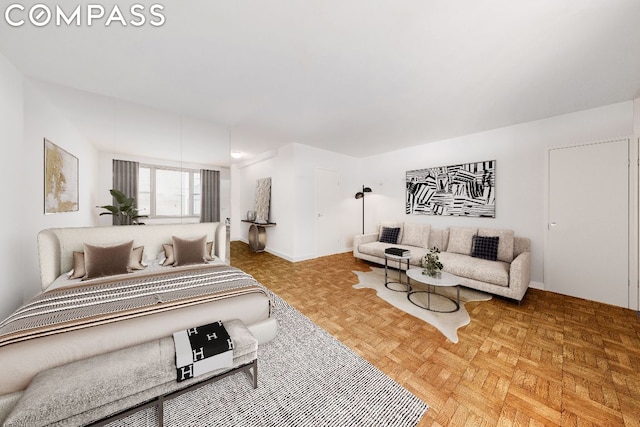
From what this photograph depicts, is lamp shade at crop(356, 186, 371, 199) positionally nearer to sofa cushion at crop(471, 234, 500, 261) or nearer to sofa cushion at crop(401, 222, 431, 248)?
sofa cushion at crop(401, 222, 431, 248)

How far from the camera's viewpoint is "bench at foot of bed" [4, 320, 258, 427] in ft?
3.30

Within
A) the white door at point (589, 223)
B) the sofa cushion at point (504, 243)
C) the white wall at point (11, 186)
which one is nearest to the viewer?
the white wall at point (11, 186)

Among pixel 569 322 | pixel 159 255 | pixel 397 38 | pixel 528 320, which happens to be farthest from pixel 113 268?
pixel 569 322

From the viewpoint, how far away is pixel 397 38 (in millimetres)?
1808

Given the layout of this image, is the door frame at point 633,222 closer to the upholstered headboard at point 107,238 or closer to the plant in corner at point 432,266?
the plant in corner at point 432,266

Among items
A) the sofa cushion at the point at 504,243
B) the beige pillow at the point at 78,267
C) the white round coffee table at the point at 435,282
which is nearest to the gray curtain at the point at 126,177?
the beige pillow at the point at 78,267

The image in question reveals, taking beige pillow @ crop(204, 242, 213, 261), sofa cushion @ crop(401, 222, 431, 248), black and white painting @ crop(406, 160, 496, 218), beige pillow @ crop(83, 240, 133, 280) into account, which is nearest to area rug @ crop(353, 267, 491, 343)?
sofa cushion @ crop(401, 222, 431, 248)

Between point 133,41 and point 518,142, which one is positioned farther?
point 518,142

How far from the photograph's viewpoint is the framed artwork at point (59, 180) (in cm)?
231

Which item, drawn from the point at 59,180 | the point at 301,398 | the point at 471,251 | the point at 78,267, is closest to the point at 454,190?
the point at 471,251

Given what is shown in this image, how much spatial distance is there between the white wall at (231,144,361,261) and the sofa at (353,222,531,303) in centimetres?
116

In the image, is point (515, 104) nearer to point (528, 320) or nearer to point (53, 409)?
point (528, 320)

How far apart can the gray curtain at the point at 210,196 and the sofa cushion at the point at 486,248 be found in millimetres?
4196

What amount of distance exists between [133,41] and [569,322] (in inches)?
199
